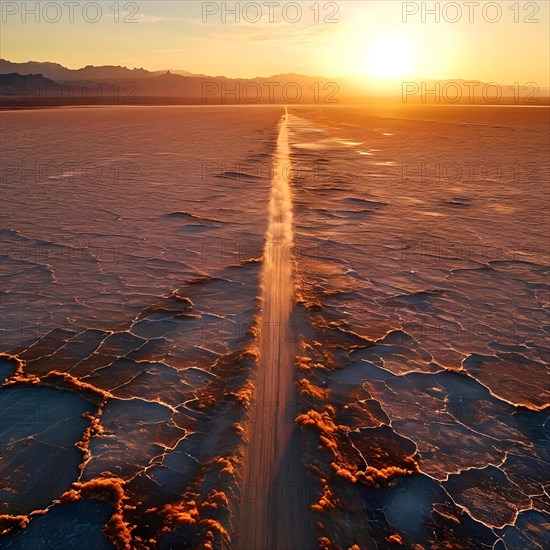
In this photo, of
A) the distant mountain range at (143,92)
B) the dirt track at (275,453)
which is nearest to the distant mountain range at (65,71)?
the distant mountain range at (143,92)

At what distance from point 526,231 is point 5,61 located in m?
164

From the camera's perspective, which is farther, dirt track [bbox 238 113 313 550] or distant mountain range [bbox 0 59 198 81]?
distant mountain range [bbox 0 59 198 81]

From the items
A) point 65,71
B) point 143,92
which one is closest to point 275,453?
point 143,92

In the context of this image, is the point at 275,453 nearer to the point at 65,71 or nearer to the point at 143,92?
the point at 143,92

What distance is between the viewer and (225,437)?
2906 millimetres

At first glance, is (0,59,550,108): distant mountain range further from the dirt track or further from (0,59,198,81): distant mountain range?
the dirt track

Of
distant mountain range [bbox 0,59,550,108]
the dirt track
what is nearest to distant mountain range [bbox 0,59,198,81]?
distant mountain range [bbox 0,59,550,108]

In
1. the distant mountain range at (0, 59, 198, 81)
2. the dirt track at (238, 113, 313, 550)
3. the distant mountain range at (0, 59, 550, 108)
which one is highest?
the distant mountain range at (0, 59, 198, 81)

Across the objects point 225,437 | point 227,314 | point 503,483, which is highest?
point 227,314

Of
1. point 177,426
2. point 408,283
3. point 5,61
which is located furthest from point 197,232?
point 5,61

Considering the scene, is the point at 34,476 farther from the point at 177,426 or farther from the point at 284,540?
the point at 284,540

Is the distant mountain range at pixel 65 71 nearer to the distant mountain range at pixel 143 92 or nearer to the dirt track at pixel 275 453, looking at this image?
the distant mountain range at pixel 143 92

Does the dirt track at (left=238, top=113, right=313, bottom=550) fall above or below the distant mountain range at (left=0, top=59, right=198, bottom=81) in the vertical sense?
below

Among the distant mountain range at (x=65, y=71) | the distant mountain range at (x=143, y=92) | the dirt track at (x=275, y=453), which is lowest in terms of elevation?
the dirt track at (x=275, y=453)
